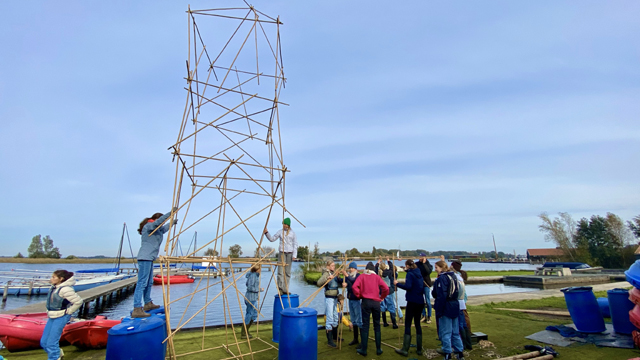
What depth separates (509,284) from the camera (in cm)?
2803

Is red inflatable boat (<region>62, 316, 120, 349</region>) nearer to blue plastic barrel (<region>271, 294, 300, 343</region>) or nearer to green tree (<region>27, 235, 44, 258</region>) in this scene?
blue plastic barrel (<region>271, 294, 300, 343</region>)

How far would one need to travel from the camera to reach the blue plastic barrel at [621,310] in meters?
6.20

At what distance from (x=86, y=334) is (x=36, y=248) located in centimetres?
10546

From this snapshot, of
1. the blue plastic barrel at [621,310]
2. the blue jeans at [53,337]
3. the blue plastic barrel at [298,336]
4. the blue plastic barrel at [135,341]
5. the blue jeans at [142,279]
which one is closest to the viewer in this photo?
the blue plastic barrel at [135,341]

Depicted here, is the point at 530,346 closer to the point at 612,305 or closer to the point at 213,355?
the point at 612,305

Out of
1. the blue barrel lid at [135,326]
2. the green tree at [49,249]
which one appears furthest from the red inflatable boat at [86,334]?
the green tree at [49,249]

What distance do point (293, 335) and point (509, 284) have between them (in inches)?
1184

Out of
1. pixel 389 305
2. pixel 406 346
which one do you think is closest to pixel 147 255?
pixel 406 346

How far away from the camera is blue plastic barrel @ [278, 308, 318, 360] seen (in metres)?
4.60

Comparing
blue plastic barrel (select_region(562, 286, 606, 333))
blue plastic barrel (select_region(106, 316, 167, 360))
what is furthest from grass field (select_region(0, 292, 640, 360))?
blue plastic barrel (select_region(106, 316, 167, 360))

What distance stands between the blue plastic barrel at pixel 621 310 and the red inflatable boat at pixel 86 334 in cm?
1012

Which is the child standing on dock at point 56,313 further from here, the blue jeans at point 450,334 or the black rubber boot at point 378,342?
the blue jeans at point 450,334

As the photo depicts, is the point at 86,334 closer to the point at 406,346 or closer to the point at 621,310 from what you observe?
the point at 406,346

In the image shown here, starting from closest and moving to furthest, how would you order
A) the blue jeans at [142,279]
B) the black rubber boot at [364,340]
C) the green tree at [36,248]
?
the blue jeans at [142,279] → the black rubber boot at [364,340] → the green tree at [36,248]
